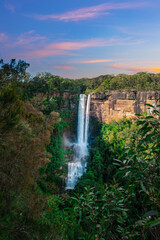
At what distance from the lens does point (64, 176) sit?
478 inches

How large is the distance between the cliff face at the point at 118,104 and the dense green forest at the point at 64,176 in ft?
3.03

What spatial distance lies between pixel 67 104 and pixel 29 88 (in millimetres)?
3812

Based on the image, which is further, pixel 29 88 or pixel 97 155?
pixel 29 88

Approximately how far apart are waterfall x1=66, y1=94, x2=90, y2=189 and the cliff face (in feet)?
2.97

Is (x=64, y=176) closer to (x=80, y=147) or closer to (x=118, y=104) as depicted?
(x=80, y=147)

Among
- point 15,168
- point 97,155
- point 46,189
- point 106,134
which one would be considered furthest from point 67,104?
point 15,168

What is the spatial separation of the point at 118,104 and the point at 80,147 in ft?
17.9

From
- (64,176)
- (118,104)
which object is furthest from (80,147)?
(118,104)

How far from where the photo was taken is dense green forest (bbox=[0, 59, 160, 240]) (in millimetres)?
1491

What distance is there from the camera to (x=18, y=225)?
3773 millimetres

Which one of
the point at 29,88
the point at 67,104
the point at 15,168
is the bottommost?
the point at 15,168

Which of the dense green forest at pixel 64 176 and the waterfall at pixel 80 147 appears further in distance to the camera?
the waterfall at pixel 80 147

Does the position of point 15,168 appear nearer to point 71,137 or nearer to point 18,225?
point 18,225

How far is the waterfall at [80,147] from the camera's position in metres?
13.2
